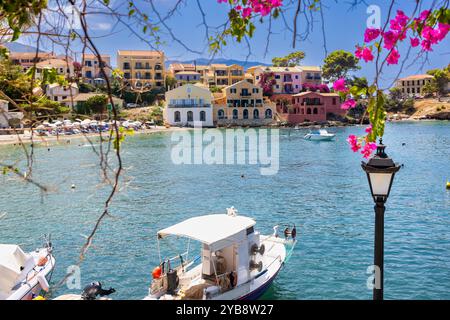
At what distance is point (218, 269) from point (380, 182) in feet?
22.8

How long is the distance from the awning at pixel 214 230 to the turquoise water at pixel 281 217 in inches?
90.6

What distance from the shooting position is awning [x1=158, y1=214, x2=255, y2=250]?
10609 millimetres

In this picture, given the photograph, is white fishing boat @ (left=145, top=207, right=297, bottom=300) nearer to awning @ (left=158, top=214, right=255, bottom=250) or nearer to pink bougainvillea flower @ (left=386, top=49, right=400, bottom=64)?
awning @ (left=158, top=214, right=255, bottom=250)

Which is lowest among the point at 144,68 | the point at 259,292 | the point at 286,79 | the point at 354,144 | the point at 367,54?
the point at 259,292

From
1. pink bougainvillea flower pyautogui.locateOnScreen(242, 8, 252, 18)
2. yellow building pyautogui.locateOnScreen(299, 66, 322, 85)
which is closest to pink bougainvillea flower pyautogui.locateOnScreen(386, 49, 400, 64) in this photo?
pink bougainvillea flower pyautogui.locateOnScreen(242, 8, 252, 18)

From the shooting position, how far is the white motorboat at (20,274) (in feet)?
37.4

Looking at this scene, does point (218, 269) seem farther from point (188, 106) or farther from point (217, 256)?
point (188, 106)

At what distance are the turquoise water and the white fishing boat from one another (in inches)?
60.1

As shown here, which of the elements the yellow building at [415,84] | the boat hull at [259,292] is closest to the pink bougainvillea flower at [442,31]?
the boat hull at [259,292]

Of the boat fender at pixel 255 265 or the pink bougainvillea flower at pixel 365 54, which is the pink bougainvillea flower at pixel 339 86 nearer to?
the pink bougainvillea flower at pixel 365 54

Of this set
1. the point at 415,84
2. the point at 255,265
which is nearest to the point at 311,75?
the point at 415,84

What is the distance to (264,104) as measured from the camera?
3607 inches

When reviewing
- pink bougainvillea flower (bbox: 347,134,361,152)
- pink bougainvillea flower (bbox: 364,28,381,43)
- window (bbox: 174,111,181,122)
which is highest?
window (bbox: 174,111,181,122)

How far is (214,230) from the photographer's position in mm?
10977
